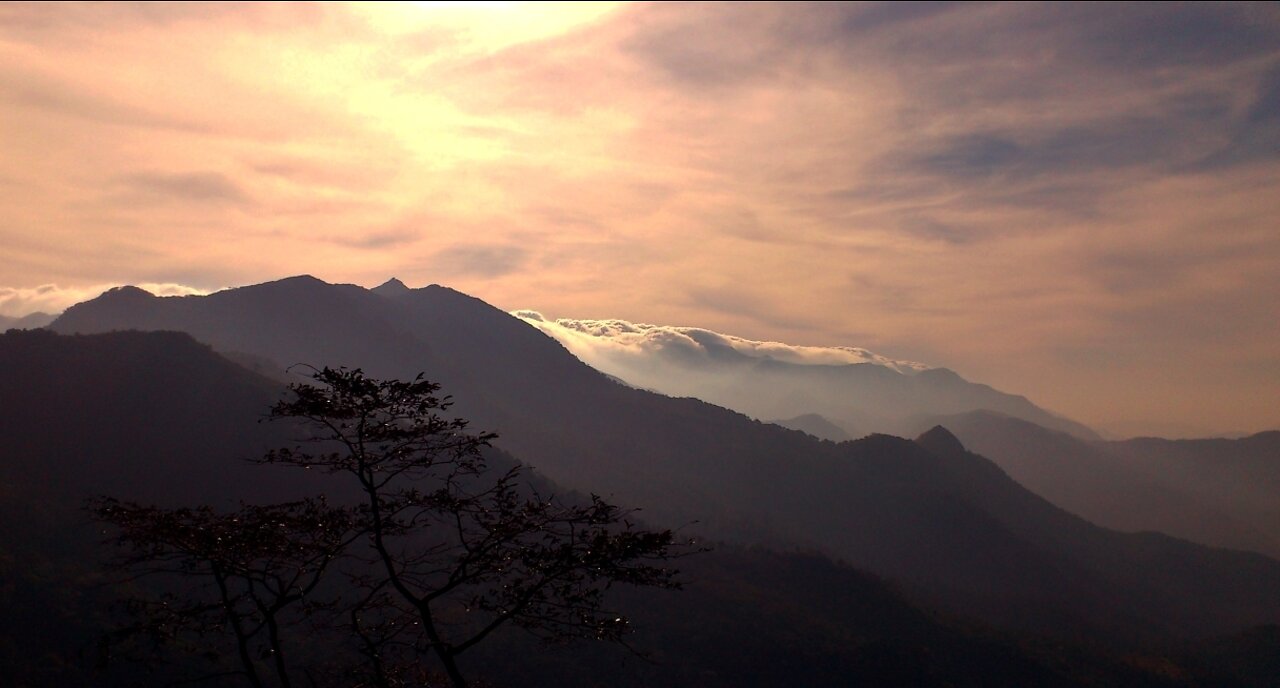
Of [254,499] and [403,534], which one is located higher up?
[403,534]

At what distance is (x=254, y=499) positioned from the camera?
96.0 metres

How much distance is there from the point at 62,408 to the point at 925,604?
13290 centimetres

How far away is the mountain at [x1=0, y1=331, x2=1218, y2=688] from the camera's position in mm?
73250

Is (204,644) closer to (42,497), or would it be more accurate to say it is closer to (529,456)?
(42,497)

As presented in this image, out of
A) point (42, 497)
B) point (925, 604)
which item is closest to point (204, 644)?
point (42, 497)

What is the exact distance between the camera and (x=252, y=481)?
100000 mm

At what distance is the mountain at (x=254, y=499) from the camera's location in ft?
240

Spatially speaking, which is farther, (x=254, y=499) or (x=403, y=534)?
(x=254, y=499)

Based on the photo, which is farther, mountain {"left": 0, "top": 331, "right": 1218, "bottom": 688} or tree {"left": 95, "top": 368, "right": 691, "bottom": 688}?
mountain {"left": 0, "top": 331, "right": 1218, "bottom": 688}

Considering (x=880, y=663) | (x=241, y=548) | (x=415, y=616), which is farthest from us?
(x=880, y=663)

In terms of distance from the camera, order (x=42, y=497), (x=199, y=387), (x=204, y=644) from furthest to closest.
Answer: (x=199, y=387)
(x=42, y=497)
(x=204, y=644)

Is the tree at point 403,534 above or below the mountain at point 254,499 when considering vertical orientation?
above

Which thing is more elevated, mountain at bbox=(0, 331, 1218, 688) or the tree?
the tree

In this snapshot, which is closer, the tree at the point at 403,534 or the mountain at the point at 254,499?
the tree at the point at 403,534
